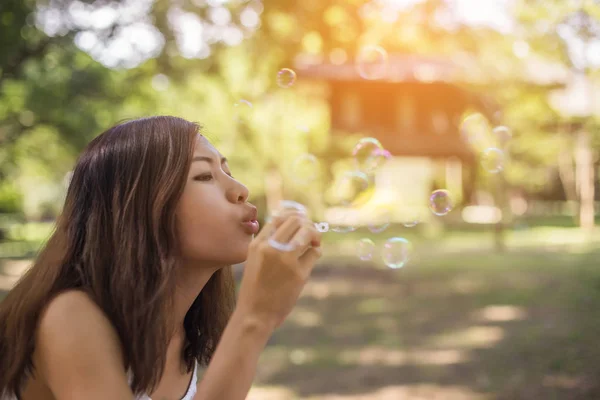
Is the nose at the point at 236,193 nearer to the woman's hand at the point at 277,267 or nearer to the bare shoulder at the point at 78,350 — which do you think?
the woman's hand at the point at 277,267

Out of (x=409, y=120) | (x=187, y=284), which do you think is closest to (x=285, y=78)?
(x=187, y=284)

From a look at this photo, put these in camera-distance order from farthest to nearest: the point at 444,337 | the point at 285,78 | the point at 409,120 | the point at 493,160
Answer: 1. the point at 409,120
2. the point at 444,337
3. the point at 493,160
4. the point at 285,78

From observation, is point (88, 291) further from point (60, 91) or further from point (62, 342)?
point (60, 91)

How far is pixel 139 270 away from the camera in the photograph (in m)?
1.47

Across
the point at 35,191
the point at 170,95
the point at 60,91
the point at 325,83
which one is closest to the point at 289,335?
the point at 60,91

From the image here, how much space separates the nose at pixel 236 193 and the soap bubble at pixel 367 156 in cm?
267

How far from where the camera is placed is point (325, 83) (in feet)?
84.2

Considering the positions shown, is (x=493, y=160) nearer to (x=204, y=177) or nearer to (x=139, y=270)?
(x=204, y=177)

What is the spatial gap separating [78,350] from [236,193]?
46cm

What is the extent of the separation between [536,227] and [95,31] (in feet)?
58.6

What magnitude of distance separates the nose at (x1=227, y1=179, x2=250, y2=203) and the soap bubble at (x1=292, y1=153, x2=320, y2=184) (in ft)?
8.82

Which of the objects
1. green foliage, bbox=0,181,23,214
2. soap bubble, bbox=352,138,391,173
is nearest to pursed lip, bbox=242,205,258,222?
soap bubble, bbox=352,138,391,173

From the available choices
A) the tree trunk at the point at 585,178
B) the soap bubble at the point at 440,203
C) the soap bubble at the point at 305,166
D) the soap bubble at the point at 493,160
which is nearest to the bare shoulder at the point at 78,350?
the soap bubble at the point at 440,203

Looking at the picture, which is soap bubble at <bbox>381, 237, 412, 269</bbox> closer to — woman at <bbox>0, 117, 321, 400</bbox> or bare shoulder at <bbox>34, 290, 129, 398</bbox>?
woman at <bbox>0, 117, 321, 400</bbox>
